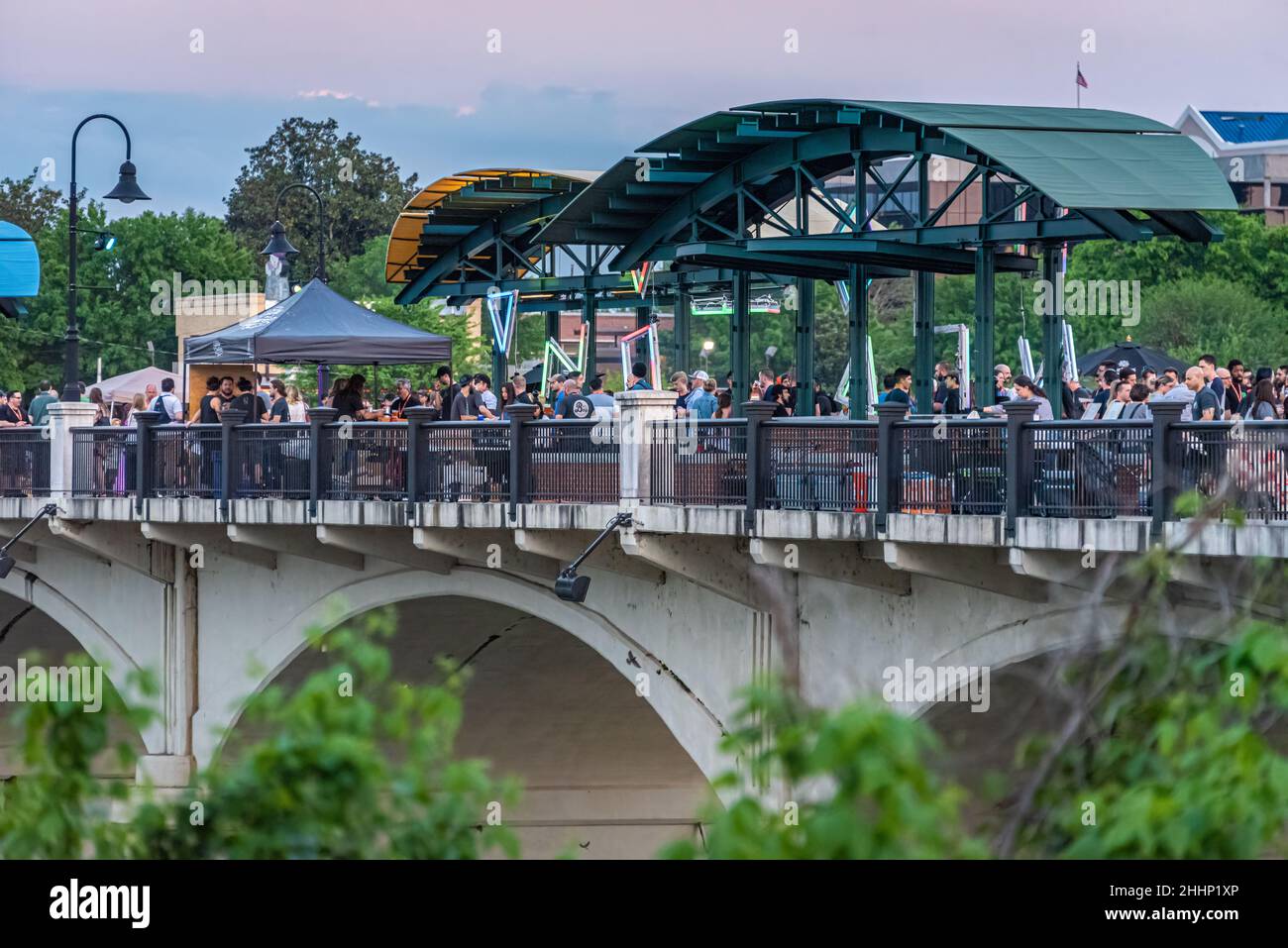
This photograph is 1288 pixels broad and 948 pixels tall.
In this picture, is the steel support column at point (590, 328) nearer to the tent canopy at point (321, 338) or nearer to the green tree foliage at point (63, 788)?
the tent canopy at point (321, 338)

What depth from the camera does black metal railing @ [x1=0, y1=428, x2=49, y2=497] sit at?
83.0ft

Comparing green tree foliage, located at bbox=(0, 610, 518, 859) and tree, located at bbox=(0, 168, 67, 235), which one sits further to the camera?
tree, located at bbox=(0, 168, 67, 235)

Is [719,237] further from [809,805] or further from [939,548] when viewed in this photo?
[809,805]

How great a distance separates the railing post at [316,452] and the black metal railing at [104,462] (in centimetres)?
374

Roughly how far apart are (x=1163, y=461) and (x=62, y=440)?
16.5 m

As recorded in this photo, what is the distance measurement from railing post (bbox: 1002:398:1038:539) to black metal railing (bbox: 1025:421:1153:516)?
0.02m

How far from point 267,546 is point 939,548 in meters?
10.8

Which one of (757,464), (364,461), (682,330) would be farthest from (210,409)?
(757,464)

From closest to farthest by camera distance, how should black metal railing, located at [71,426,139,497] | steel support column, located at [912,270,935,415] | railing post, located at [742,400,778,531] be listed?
railing post, located at [742,400,778,531] < steel support column, located at [912,270,935,415] < black metal railing, located at [71,426,139,497]

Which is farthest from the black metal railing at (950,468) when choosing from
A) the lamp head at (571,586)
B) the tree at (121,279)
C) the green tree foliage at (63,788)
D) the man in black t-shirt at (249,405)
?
Result: the tree at (121,279)

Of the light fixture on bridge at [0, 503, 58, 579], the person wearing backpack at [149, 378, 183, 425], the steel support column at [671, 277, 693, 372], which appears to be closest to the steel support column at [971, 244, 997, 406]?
the steel support column at [671, 277, 693, 372]

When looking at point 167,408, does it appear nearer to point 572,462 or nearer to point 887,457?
point 572,462

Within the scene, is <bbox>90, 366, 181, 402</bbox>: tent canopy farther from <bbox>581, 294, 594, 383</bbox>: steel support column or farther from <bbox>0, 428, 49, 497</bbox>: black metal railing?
<bbox>581, 294, 594, 383</bbox>: steel support column
